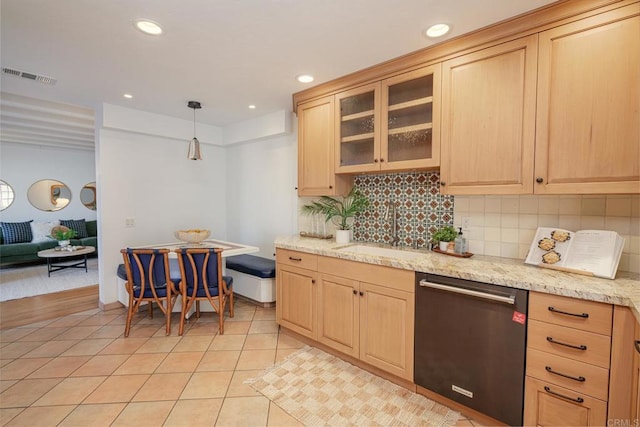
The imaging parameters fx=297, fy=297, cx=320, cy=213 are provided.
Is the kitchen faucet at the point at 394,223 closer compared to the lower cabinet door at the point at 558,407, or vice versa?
the lower cabinet door at the point at 558,407

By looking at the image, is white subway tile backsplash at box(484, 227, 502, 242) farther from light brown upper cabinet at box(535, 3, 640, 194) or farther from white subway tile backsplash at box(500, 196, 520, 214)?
light brown upper cabinet at box(535, 3, 640, 194)

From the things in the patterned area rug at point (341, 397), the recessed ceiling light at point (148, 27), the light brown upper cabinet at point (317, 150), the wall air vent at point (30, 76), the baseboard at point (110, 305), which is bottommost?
the patterned area rug at point (341, 397)

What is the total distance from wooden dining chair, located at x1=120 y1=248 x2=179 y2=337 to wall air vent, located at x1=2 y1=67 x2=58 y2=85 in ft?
5.50

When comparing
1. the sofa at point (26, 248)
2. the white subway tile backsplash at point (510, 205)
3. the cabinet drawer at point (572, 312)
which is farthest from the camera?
the sofa at point (26, 248)

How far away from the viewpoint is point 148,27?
6.08 feet

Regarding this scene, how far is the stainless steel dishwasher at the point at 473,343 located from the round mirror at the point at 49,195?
27.7 feet

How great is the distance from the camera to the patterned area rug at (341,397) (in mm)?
1835

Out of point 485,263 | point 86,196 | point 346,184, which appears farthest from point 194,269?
point 86,196

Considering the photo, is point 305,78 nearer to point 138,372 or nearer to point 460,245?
point 460,245

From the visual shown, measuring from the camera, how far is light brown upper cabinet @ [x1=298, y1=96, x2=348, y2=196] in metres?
2.79

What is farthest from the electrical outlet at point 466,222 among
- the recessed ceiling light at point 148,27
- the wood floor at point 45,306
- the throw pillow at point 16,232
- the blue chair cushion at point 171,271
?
the throw pillow at point 16,232

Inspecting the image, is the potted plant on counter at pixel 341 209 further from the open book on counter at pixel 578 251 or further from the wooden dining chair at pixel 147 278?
the wooden dining chair at pixel 147 278

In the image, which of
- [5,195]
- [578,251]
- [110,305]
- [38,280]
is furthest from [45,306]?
[578,251]

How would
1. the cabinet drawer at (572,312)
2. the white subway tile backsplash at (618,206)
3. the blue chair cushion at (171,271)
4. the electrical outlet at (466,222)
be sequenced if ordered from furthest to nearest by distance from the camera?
1. the blue chair cushion at (171,271)
2. the electrical outlet at (466,222)
3. the white subway tile backsplash at (618,206)
4. the cabinet drawer at (572,312)
